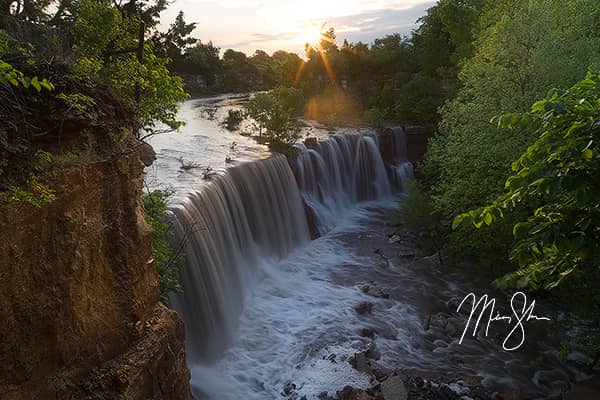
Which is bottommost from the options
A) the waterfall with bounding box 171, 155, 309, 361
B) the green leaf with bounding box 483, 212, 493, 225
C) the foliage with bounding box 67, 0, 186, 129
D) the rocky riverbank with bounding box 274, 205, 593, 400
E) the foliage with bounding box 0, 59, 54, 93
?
the rocky riverbank with bounding box 274, 205, 593, 400

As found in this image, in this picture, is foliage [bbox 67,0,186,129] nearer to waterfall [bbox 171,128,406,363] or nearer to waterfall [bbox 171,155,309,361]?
waterfall [bbox 171,155,309,361]

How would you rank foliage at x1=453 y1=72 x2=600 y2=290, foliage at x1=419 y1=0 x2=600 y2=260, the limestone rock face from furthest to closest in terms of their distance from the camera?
foliage at x1=419 y1=0 x2=600 y2=260 < the limestone rock face < foliage at x1=453 y1=72 x2=600 y2=290

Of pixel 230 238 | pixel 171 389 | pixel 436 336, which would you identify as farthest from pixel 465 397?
pixel 230 238

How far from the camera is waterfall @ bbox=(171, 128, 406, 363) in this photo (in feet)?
34.9

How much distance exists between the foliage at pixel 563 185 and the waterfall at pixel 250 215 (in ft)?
25.0

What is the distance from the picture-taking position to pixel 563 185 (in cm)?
316

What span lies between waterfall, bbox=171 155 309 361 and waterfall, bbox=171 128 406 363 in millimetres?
25

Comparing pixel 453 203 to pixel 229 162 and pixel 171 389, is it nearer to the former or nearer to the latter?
pixel 229 162

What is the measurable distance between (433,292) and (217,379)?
25.4 ft

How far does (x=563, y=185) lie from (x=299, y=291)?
11.5 meters

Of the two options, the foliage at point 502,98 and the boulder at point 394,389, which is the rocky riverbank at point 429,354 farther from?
the foliage at point 502,98

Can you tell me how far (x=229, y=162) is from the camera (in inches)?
687

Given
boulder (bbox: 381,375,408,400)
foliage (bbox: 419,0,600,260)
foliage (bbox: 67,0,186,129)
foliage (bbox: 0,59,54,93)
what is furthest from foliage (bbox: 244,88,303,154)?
foliage (bbox: 0,59,54,93)

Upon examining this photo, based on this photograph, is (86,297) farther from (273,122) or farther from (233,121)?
(233,121)
